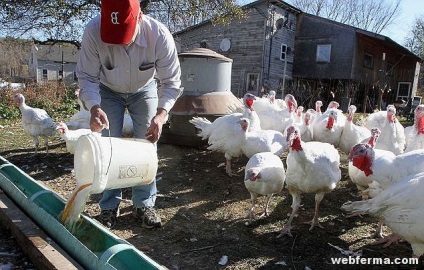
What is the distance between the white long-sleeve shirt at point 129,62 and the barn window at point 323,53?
1985 centimetres

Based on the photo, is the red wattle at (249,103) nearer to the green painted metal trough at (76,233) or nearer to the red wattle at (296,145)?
the red wattle at (296,145)

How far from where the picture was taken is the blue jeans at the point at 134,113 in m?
3.19

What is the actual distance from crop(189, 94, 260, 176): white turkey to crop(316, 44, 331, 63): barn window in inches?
663

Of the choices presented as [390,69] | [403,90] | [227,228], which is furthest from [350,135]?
[403,90]

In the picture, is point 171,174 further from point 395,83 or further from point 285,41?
point 395,83

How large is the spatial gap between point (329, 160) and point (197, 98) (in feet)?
11.1

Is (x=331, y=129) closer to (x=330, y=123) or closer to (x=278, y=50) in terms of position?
(x=330, y=123)

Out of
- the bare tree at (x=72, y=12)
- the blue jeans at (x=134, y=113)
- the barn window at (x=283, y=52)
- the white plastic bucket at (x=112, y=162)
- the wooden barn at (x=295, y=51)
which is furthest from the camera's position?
the barn window at (x=283, y=52)

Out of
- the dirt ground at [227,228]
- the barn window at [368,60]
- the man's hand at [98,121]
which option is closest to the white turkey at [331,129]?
the dirt ground at [227,228]

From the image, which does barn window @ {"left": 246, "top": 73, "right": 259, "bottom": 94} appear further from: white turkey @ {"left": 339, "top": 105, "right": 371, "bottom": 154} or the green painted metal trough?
the green painted metal trough

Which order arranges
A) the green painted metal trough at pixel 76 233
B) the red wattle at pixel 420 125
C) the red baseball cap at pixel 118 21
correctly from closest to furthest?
the green painted metal trough at pixel 76 233, the red baseball cap at pixel 118 21, the red wattle at pixel 420 125

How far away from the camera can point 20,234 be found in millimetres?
2580

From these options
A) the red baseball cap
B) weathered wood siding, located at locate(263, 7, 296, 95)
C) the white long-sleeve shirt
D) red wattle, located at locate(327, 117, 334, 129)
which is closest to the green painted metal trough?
the white long-sleeve shirt

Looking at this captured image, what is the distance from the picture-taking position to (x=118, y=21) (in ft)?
8.21
